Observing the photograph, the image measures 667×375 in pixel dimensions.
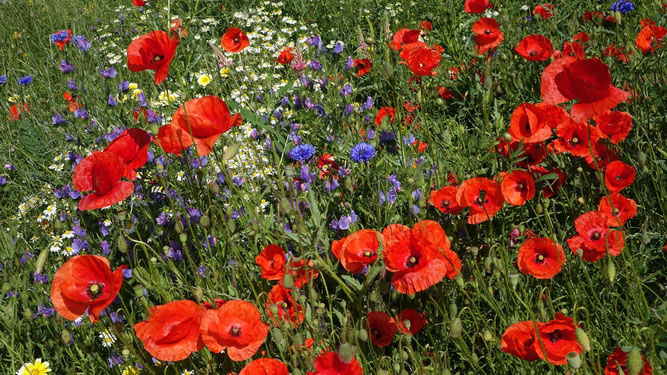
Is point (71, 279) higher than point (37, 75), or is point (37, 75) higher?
point (71, 279)

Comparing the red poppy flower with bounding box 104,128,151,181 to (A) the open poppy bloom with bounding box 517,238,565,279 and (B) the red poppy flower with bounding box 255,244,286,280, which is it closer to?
(B) the red poppy flower with bounding box 255,244,286,280

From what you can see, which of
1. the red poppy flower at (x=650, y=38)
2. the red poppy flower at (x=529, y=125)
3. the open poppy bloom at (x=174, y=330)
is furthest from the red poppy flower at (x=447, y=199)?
the red poppy flower at (x=650, y=38)

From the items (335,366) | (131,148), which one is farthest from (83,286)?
(335,366)

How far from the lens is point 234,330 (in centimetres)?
154

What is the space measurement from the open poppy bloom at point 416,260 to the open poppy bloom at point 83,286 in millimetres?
738

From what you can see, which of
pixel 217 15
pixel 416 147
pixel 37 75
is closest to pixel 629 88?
pixel 416 147

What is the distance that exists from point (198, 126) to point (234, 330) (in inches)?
25.1

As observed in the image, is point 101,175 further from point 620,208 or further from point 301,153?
point 620,208

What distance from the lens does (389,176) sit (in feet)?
8.24

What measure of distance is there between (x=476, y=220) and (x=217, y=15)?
4035 mm

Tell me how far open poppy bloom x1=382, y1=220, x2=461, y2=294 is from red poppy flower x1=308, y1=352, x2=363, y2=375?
9.9 inches

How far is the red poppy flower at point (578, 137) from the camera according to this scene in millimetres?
2084

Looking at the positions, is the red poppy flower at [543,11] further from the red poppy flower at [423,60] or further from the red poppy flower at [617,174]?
the red poppy flower at [617,174]

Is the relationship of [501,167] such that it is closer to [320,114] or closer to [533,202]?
[533,202]
